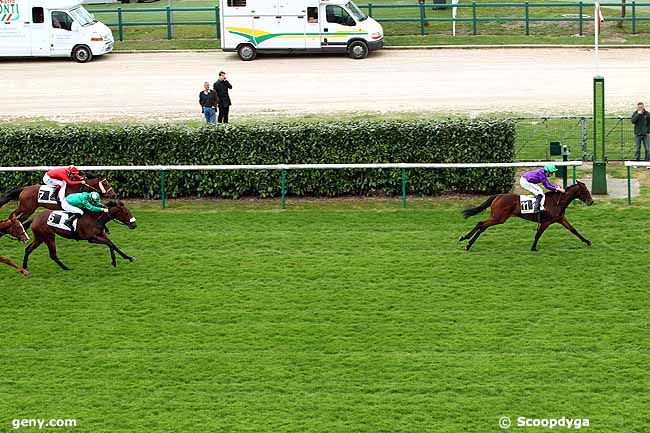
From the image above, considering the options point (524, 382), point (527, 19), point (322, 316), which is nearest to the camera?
point (524, 382)

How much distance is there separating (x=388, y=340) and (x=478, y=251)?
3.93 m

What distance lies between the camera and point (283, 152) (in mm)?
22391

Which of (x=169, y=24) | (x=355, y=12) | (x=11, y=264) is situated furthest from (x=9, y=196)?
(x=169, y=24)

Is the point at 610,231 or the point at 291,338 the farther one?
the point at 610,231

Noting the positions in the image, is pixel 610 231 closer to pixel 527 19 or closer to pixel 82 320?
pixel 82 320

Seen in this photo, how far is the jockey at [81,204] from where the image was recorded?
1812 centimetres

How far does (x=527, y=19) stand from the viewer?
118ft

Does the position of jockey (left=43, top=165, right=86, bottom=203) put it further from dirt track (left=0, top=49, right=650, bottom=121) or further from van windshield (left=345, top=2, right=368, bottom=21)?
van windshield (left=345, top=2, right=368, bottom=21)

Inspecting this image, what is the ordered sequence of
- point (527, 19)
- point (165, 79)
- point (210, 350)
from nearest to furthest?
point (210, 350)
point (165, 79)
point (527, 19)

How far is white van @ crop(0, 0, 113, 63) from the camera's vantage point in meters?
34.2

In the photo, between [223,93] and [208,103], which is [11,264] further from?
[223,93]

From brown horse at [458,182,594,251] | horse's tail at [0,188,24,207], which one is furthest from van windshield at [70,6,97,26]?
brown horse at [458,182,594,251]

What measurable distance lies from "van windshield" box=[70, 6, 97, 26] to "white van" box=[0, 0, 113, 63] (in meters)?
0.07

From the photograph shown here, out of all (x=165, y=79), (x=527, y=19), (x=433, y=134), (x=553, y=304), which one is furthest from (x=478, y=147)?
(x=527, y=19)
